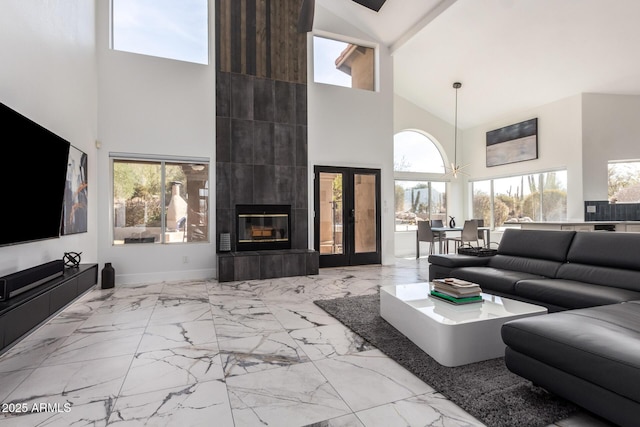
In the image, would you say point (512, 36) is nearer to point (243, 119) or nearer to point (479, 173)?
point (479, 173)

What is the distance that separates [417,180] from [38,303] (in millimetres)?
8194

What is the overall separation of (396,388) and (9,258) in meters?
3.16

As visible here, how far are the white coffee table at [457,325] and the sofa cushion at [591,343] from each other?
0.31 metres

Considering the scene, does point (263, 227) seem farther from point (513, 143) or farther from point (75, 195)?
point (513, 143)

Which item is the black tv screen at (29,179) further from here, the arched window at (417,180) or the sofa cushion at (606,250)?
the arched window at (417,180)

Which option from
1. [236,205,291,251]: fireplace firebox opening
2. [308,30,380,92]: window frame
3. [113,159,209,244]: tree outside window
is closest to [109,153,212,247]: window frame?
[113,159,209,244]: tree outside window

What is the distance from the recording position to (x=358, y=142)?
21.4ft

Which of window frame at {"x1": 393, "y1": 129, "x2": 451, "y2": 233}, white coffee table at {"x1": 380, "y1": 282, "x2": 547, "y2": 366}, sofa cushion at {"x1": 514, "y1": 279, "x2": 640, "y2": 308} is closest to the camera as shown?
white coffee table at {"x1": 380, "y1": 282, "x2": 547, "y2": 366}

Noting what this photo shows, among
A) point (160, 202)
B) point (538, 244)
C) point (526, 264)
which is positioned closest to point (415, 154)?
point (538, 244)

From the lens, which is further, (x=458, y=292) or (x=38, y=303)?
(x=458, y=292)

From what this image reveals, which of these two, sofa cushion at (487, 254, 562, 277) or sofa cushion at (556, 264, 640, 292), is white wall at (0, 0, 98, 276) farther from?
sofa cushion at (556, 264, 640, 292)

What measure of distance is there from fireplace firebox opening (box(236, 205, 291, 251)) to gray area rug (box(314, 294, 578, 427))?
3336mm

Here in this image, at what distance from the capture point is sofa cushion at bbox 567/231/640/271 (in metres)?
2.80

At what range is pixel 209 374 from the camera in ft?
7.00
